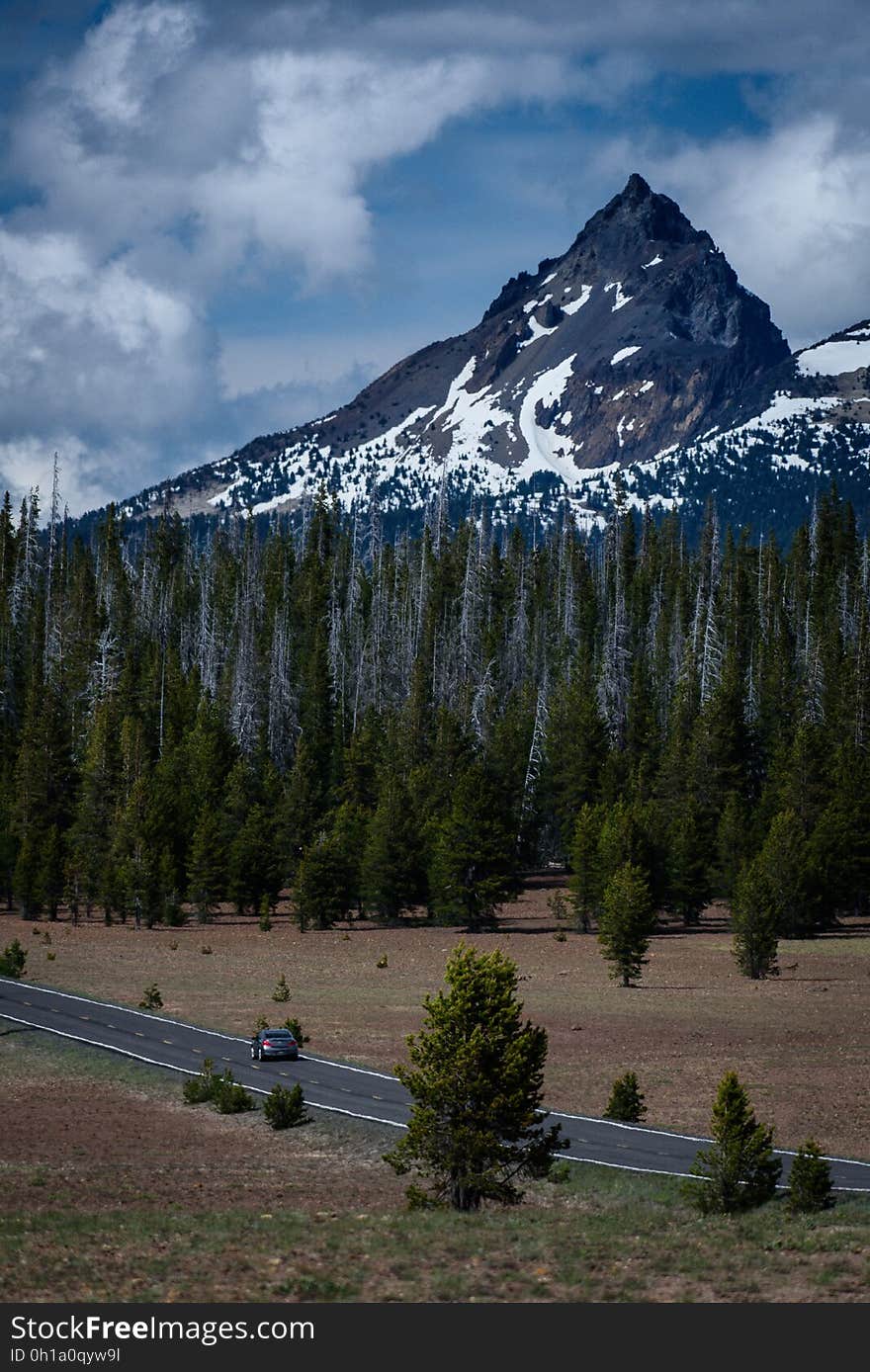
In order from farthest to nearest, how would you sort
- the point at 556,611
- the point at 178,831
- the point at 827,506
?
the point at 827,506, the point at 556,611, the point at 178,831

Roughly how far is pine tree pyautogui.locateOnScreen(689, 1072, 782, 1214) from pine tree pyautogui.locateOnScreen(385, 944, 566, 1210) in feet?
9.74

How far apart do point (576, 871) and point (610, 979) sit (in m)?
16.9

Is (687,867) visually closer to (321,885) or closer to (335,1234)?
(321,885)

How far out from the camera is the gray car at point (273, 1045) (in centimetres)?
4303

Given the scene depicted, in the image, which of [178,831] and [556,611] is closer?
[178,831]

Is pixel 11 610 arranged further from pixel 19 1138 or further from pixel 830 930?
pixel 19 1138

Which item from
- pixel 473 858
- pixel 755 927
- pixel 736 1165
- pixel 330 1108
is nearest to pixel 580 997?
pixel 755 927

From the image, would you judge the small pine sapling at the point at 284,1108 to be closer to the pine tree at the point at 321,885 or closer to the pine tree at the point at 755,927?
the pine tree at the point at 755,927

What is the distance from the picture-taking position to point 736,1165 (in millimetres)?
24000

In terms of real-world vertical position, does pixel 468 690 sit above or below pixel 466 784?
above

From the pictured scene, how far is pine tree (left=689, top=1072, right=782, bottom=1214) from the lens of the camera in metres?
24.0

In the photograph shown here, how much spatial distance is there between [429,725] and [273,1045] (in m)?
61.4

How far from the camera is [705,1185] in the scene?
24.5 metres

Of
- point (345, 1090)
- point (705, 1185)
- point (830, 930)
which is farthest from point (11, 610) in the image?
point (705, 1185)
